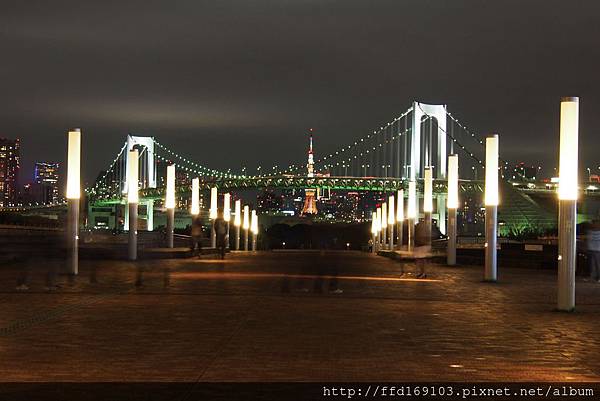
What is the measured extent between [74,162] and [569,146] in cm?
848

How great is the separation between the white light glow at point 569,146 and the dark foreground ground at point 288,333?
1.31 metres

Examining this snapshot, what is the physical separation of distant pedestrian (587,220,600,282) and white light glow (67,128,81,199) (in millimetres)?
8134

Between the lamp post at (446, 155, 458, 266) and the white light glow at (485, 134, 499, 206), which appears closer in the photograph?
the white light glow at (485, 134, 499, 206)

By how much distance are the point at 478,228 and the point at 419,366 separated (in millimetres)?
84050

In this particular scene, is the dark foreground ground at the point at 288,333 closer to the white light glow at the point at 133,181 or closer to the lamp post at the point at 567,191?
the lamp post at the point at 567,191

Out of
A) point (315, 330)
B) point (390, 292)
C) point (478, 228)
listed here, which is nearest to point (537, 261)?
point (390, 292)

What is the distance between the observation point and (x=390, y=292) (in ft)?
45.5

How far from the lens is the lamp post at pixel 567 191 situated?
37.1 feet

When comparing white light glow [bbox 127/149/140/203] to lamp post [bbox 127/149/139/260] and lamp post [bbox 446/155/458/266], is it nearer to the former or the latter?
lamp post [bbox 127/149/139/260]

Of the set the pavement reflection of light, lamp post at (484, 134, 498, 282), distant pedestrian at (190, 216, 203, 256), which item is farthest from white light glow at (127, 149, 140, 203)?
lamp post at (484, 134, 498, 282)

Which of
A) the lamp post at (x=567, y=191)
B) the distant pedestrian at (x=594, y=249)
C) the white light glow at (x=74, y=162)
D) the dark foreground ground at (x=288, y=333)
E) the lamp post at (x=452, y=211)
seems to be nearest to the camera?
the dark foreground ground at (x=288, y=333)

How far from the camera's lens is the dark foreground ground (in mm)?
6449

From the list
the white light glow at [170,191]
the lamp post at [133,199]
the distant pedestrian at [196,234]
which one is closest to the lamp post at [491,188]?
the lamp post at [133,199]
